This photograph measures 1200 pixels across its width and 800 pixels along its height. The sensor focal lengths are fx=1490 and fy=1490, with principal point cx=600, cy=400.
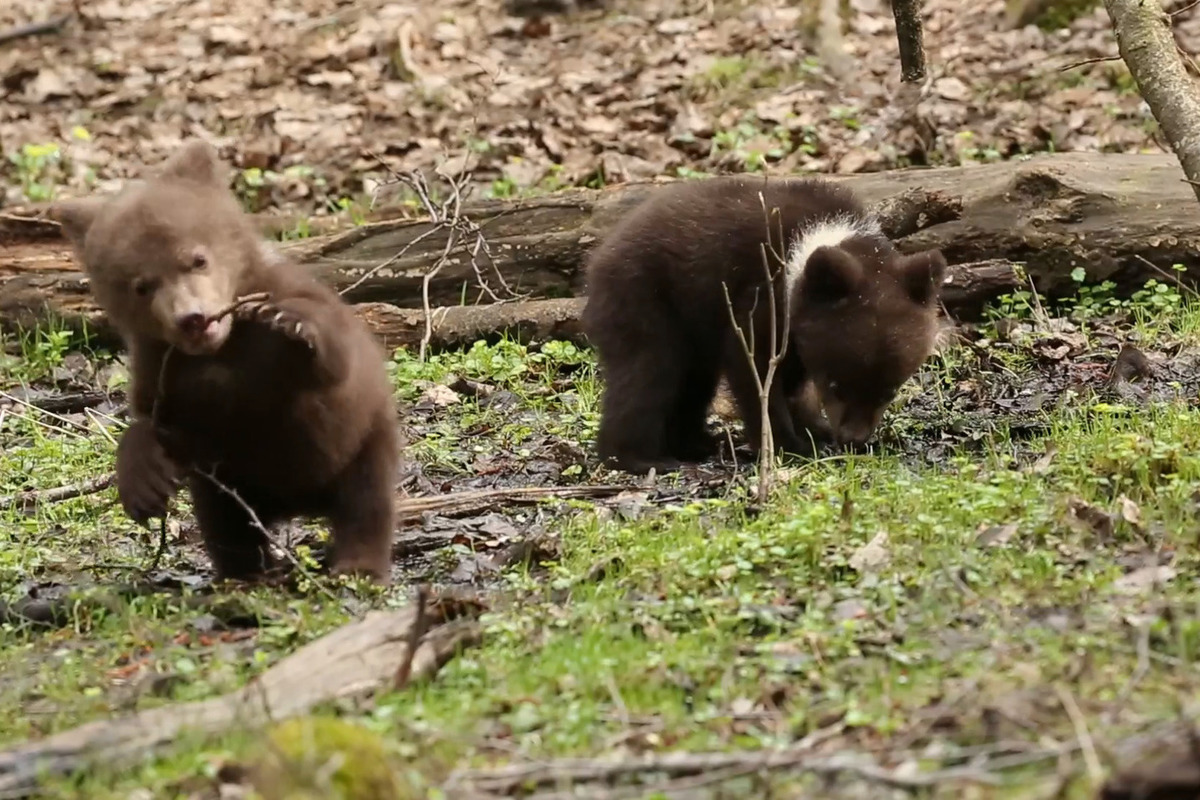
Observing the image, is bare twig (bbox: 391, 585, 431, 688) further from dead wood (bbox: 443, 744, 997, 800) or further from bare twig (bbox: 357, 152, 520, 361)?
bare twig (bbox: 357, 152, 520, 361)

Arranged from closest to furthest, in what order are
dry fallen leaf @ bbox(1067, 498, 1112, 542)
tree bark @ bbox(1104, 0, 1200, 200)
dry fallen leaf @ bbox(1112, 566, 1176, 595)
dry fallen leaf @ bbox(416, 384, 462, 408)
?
dry fallen leaf @ bbox(1112, 566, 1176, 595) → dry fallen leaf @ bbox(1067, 498, 1112, 542) → tree bark @ bbox(1104, 0, 1200, 200) → dry fallen leaf @ bbox(416, 384, 462, 408)

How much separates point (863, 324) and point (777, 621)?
331 cm

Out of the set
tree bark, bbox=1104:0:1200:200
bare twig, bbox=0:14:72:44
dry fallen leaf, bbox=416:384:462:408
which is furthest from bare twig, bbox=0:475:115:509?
bare twig, bbox=0:14:72:44

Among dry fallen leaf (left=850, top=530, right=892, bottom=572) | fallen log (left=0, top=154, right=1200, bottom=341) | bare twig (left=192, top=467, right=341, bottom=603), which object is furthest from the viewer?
fallen log (left=0, top=154, right=1200, bottom=341)

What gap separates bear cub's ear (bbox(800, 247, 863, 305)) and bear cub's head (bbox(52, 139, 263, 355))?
3038 mm

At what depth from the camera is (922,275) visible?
761 cm

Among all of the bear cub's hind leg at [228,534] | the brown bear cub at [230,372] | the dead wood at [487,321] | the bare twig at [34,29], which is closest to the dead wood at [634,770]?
the brown bear cub at [230,372]

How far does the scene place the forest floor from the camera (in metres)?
3.67

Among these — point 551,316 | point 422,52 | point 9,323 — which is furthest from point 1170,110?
point 422,52

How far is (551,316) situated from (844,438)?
8.67ft

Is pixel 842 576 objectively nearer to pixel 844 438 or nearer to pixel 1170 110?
pixel 844 438

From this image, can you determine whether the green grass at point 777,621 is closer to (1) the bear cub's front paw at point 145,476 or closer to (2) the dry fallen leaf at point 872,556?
(2) the dry fallen leaf at point 872,556

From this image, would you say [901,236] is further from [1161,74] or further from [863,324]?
[1161,74]

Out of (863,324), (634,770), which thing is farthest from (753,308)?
(634,770)
